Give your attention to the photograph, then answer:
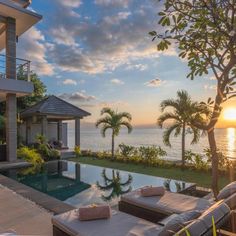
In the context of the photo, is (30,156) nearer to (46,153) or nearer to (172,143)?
(46,153)

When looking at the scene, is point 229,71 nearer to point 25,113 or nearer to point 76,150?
point 76,150

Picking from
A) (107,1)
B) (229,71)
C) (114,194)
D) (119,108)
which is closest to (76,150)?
(119,108)

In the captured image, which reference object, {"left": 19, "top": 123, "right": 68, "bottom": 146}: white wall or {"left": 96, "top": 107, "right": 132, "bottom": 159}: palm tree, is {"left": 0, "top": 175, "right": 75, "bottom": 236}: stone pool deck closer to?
{"left": 96, "top": 107, "right": 132, "bottom": 159}: palm tree

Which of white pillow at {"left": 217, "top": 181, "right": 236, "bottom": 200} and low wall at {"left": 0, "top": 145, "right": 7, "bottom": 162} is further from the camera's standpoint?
low wall at {"left": 0, "top": 145, "right": 7, "bottom": 162}

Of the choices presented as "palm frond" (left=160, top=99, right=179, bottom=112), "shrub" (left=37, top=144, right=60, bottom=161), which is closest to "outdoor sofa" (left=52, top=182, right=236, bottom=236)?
"palm frond" (left=160, top=99, right=179, bottom=112)

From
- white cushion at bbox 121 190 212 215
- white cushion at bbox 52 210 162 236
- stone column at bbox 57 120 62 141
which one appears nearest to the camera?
white cushion at bbox 52 210 162 236

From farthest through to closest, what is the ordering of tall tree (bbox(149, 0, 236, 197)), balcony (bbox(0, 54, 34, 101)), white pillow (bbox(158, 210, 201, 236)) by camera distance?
balcony (bbox(0, 54, 34, 101))
tall tree (bbox(149, 0, 236, 197))
white pillow (bbox(158, 210, 201, 236))

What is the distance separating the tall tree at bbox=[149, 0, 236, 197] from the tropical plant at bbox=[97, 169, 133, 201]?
429 cm

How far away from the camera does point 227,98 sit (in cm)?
378

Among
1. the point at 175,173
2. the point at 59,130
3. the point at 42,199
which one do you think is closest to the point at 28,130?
the point at 59,130

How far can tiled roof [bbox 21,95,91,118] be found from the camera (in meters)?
16.2

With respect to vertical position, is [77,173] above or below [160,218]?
below

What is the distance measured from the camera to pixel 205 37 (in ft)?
11.5

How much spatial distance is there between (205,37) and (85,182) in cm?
664
